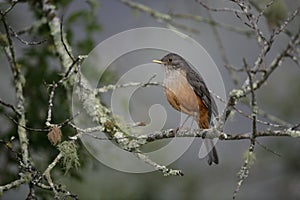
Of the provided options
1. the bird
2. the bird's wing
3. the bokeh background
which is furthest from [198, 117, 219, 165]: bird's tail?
the bokeh background

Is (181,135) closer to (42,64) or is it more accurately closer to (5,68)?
(42,64)

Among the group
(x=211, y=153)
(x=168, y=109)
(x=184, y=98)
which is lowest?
(x=211, y=153)

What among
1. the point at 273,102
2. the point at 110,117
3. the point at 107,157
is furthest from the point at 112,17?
the point at 110,117

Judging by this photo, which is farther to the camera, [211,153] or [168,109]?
[168,109]

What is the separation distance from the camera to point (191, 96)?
4406mm

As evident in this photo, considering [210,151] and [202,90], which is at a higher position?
[202,90]

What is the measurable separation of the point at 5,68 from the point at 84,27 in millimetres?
1619

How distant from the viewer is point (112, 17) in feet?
25.1

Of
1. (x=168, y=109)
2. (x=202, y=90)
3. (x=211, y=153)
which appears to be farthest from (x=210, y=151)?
(x=168, y=109)

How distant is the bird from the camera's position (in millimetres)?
4366

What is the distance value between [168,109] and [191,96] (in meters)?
2.15

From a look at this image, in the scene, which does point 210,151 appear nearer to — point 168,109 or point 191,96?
point 191,96

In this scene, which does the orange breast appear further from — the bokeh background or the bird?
the bokeh background

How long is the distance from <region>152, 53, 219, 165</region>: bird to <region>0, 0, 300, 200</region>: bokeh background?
2.17 feet
